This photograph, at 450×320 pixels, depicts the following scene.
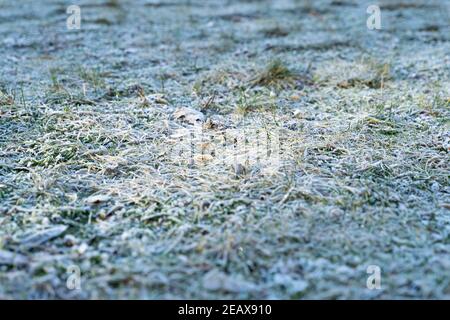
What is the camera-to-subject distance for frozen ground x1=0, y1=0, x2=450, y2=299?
184 cm

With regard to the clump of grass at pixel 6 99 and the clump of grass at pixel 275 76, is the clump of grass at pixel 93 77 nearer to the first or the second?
the clump of grass at pixel 6 99

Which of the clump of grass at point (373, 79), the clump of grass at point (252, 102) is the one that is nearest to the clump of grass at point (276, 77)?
the clump of grass at point (252, 102)

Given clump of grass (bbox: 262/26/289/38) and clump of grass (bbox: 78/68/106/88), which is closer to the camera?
clump of grass (bbox: 78/68/106/88)

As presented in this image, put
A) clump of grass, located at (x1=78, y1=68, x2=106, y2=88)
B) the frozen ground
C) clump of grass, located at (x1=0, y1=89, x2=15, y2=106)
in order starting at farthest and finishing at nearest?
1. clump of grass, located at (x1=78, y1=68, x2=106, y2=88)
2. clump of grass, located at (x1=0, y1=89, x2=15, y2=106)
3. the frozen ground

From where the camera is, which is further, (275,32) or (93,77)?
(275,32)

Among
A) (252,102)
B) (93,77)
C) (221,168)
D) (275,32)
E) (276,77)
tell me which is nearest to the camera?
(221,168)

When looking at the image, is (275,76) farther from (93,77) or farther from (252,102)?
(93,77)

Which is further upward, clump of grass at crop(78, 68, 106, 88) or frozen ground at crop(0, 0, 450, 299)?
clump of grass at crop(78, 68, 106, 88)

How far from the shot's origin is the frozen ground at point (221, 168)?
6.03 ft

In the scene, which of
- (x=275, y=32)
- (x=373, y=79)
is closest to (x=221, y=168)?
(x=373, y=79)

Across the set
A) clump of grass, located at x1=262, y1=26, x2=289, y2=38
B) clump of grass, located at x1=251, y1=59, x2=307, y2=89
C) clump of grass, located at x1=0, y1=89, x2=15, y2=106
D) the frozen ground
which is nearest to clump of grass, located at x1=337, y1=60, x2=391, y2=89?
the frozen ground

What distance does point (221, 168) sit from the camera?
2428mm

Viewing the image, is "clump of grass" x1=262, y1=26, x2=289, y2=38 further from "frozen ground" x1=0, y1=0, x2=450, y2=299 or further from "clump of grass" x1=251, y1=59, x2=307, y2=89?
"clump of grass" x1=251, y1=59, x2=307, y2=89
